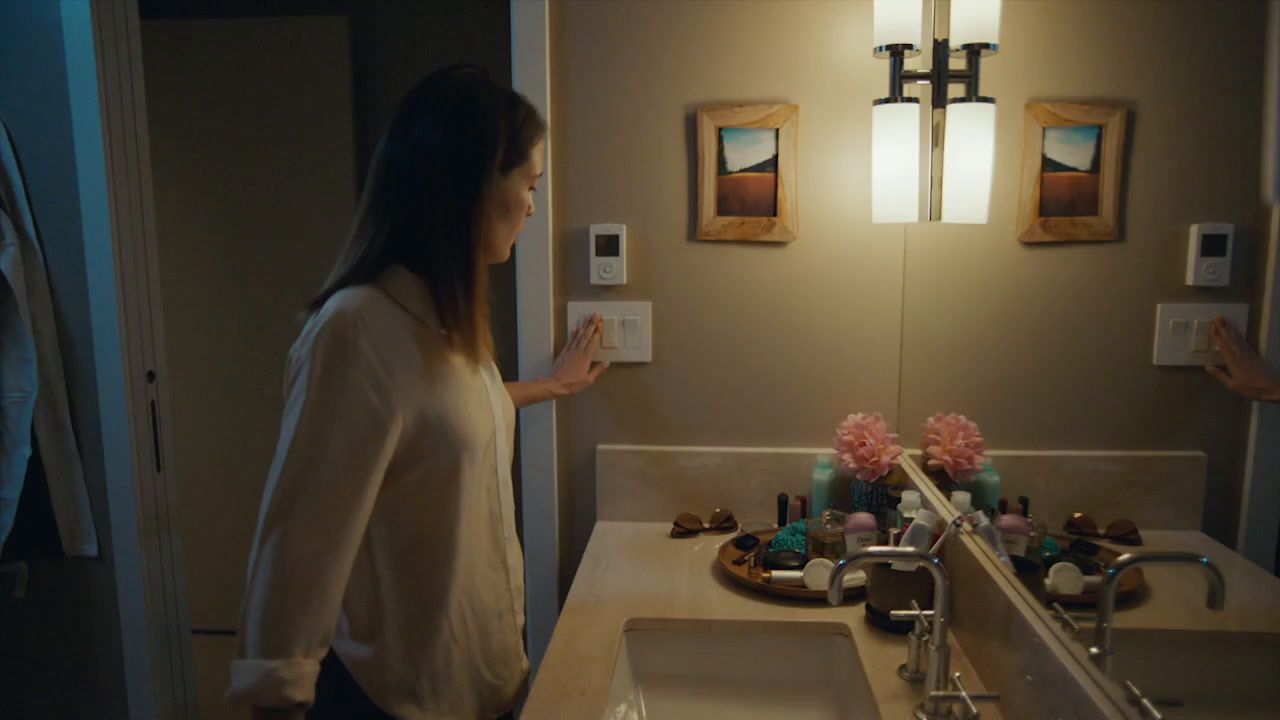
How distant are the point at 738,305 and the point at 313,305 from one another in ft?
2.93

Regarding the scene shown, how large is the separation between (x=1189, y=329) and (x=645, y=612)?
0.83 meters

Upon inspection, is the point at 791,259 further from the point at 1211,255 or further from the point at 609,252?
the point at 1211,255

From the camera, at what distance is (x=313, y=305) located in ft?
3.28

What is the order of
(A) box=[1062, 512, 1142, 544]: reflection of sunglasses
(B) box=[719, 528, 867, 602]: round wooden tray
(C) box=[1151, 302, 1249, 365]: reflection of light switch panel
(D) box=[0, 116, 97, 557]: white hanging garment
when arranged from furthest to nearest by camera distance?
(D) box=[0, 116, 97, 557]: white hanging garment, (B) box=[719, 528, 867, 602]: round wooden tray, (A) box=[1062, 512, 1142, 544]: reflection of sunglasses, (C) box=[1151, 302, 1249, 365]: reflection of light switch panel

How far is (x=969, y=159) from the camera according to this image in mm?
1379

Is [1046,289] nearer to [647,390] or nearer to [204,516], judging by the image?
[647,390]

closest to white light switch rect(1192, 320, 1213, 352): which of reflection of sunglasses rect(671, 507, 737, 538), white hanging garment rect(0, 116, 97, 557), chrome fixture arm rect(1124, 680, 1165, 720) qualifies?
chrome fixture arm rect(1124, 680, 1165, 720)

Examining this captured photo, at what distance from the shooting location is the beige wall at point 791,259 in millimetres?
1307

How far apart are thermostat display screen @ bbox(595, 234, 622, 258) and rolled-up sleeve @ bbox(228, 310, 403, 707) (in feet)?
2.51

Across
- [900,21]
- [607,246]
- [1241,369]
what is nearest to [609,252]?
[607,246]

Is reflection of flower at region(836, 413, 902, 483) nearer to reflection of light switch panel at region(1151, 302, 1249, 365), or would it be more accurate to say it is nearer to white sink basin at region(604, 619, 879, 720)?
white sink basin at region(604, 619, 879, 720)

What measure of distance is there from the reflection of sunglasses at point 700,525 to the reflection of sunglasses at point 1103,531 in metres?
0.74

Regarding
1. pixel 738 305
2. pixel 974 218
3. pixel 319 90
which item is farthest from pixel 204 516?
pixel 974 218

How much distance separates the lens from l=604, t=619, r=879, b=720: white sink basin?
127 centimetres
